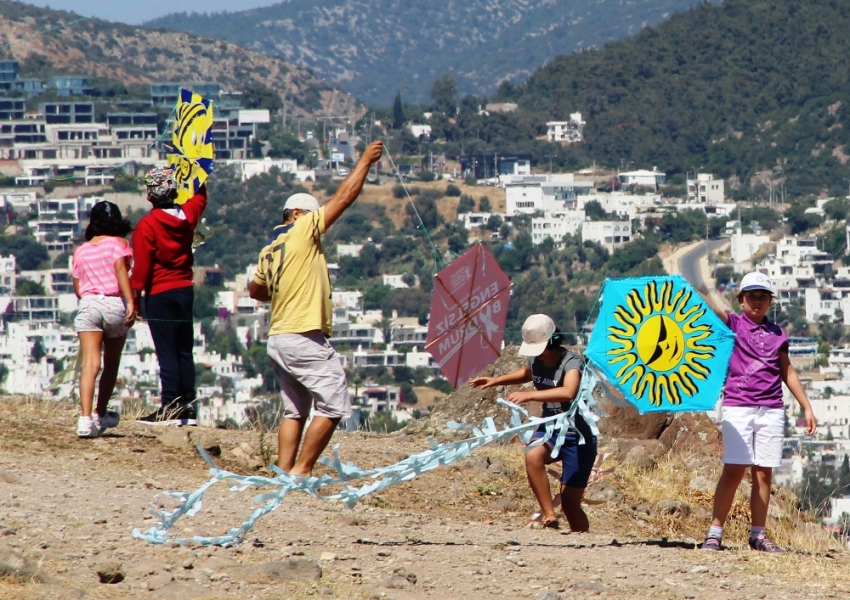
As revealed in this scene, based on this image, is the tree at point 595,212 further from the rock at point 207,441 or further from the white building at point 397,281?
the rock at point 207,441

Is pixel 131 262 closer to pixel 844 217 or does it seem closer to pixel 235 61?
pixel 844 217

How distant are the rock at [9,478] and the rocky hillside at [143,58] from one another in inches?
4428

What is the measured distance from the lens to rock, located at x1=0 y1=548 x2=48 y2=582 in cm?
414

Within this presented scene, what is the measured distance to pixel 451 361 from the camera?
9.67m

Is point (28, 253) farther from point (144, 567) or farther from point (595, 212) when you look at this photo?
point (144, 567)

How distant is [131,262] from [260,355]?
37584 millimetres

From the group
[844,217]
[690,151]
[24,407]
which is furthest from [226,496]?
[690,151]

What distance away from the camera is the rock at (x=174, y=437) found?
258 inches

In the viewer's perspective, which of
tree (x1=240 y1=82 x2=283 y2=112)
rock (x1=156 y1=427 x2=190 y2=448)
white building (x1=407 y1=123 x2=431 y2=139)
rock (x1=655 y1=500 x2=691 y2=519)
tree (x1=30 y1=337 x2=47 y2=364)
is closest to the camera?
rock (x1=156 y1=427 x2=190 y2=448)

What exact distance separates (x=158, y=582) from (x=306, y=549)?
698 millimetres

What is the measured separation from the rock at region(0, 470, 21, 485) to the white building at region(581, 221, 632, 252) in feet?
248

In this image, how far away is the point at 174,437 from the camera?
21.6 feet

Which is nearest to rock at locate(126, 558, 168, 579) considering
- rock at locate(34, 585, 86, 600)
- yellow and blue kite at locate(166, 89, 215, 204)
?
rock at locate(34, 585, 86, 600)

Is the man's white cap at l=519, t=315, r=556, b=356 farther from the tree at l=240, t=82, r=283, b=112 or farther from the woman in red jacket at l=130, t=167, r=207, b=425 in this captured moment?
the tree at l=240, t=82, r=283, b=112
